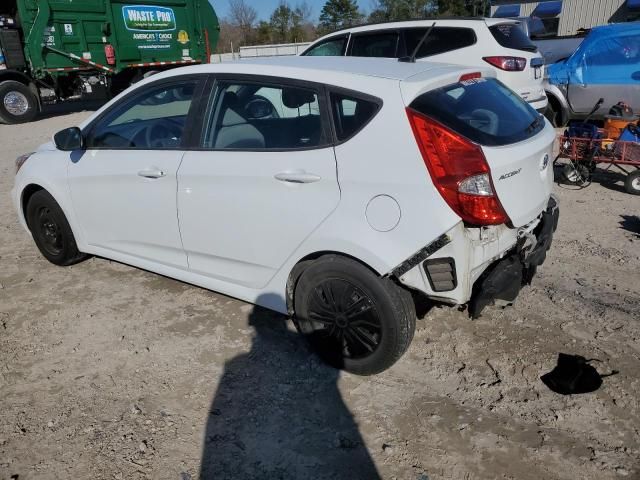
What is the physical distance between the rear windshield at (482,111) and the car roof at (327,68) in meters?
0.14

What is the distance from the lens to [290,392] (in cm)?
299

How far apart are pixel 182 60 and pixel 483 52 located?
1184 centimetres

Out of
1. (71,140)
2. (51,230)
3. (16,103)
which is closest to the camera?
(71,140)

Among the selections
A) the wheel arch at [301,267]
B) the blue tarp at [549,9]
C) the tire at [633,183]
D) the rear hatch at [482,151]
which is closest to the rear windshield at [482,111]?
the rear hatch at [482,151]

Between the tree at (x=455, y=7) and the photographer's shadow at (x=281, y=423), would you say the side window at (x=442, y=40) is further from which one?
the tree at (x=455, y=7)

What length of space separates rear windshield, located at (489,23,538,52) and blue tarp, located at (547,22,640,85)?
1.51 m

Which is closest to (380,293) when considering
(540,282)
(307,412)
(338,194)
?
(338,194)

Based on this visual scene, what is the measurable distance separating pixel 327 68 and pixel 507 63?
5671 mm

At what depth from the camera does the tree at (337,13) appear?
5162 centimetres

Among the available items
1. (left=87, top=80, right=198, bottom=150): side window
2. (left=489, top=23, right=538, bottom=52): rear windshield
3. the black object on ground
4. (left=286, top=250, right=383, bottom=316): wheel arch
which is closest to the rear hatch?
(left=286, top=250, right=383, bottom=316): wheel arch

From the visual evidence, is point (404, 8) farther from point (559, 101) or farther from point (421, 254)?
point (421, 254)

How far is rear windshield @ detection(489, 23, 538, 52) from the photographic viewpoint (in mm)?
7840

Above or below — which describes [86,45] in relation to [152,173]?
above

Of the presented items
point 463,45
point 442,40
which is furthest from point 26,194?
point 463,45
